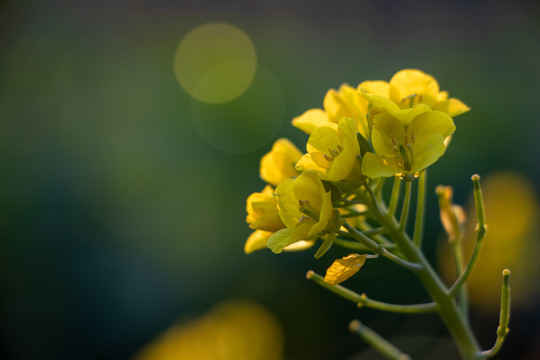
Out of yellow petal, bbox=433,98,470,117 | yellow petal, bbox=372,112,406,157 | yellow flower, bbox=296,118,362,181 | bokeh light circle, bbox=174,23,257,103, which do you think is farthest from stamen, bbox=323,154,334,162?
bokeh light circle, bbox=174,23,257,103

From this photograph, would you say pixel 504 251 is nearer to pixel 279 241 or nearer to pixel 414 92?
pixel 414 92

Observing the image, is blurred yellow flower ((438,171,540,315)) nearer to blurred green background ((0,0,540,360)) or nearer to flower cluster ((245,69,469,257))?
blurred green background ((0,0,540,360))

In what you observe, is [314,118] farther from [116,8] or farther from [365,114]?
[116,8]

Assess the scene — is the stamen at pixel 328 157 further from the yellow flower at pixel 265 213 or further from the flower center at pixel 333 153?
the yellow flower at pixel 265 213

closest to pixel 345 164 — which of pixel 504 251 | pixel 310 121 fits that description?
pixel 310 121

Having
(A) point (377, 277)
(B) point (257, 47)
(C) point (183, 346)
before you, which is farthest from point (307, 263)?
(B) point (257, 47)

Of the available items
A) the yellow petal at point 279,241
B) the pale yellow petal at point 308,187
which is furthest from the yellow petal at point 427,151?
the yellow petal at point 279,241

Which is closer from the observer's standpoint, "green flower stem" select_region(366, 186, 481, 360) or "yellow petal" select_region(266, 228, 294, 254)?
"yellow petal" select_region(266, 228, 294, 254)
